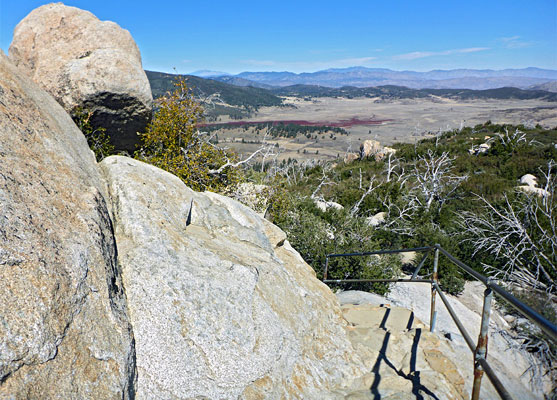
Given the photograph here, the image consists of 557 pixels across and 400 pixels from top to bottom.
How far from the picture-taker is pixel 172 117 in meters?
8.49

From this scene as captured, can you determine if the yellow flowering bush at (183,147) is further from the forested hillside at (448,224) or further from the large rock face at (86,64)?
the forested hillside at (448,224)

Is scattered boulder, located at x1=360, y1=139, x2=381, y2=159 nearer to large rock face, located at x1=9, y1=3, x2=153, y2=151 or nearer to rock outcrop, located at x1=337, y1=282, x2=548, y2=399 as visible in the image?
rock outcrop, located at x1=337, y1=282, x2=548, y2=399


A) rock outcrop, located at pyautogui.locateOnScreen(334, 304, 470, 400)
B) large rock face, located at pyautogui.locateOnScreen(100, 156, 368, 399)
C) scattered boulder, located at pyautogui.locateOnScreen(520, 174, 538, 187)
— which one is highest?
large rock face, located at pyautogui.locateOnScreen(100, 156, 368, 399)

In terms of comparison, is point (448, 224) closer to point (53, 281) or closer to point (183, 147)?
point (183, 147)

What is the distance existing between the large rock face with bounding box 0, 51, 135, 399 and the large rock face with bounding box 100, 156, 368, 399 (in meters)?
0.27

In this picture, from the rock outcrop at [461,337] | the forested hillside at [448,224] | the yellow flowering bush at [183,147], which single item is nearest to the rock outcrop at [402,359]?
the rock outcrop at [461,337]

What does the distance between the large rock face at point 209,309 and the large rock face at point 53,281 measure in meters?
0.27

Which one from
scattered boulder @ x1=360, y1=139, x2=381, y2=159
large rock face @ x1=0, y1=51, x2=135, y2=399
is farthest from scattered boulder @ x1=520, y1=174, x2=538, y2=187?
large rock face @ x1=0, y1=51, x2=135, y2=399

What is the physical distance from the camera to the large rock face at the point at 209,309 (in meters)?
3.02

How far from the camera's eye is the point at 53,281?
2402 mm

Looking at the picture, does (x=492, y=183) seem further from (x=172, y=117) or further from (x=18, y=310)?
(x=18, y=310)

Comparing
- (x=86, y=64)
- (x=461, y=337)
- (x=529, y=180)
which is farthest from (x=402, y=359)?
(x=529, y=180)

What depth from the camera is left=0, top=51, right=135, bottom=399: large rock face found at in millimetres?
2084

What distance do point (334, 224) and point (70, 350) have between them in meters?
9.19
